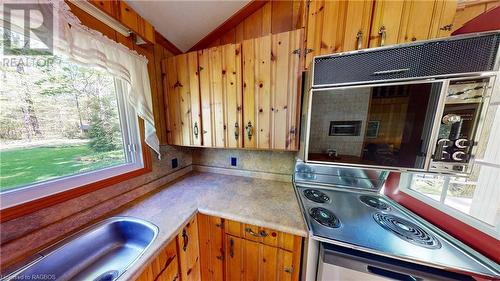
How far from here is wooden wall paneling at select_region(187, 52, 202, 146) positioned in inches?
49.1

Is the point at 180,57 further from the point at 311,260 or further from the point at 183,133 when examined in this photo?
the point at 311,260

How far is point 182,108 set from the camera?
4.42ft

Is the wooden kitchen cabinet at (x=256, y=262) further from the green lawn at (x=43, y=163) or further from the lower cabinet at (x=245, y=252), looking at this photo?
the green lawn at (x=43, y=163)

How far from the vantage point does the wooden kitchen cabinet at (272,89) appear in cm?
102

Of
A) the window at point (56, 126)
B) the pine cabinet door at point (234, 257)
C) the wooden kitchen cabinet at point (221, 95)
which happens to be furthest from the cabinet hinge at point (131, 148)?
the pine cabinet door at point (234, 257)

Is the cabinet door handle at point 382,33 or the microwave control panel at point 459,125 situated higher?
the cabinet door handle at point 382,33

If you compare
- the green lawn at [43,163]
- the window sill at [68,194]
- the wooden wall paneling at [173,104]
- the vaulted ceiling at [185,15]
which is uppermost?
the vaulted ceiling at [185,15]

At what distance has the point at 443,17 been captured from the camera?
750 millimetres

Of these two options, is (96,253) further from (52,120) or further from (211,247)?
(52,120)

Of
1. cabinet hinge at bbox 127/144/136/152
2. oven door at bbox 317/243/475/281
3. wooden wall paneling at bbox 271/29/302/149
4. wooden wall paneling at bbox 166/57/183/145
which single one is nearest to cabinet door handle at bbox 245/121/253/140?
wooden wall paneling at bbox 271/29/302/149

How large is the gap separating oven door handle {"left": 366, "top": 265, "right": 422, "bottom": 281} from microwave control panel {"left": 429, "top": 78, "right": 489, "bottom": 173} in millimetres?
515

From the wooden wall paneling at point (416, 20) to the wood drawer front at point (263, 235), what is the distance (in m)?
1.26

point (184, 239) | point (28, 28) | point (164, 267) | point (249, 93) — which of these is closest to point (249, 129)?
point (249, 93)

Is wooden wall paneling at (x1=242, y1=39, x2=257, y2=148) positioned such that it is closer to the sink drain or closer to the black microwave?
the black microwave
